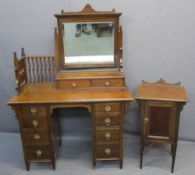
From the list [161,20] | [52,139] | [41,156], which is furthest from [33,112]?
[161,20]

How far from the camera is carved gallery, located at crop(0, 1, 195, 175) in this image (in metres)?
2.04

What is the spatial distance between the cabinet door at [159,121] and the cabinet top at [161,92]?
0.17 ft

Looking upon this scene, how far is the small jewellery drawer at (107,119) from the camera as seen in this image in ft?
6.73

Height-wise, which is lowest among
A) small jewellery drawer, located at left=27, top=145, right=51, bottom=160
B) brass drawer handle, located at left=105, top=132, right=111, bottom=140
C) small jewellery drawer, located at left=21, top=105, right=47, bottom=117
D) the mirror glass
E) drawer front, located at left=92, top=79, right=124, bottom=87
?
small jewellery drawer, located at left=27, top=145, right=51, bottom=160

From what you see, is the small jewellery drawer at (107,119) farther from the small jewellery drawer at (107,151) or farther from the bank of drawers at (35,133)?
the bank of drawers at (35,133)

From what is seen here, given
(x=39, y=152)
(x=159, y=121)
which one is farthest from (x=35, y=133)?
(x=159, y=121)

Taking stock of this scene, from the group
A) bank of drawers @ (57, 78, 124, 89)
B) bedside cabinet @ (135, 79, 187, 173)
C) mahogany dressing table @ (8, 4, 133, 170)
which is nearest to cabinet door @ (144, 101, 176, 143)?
bedside cabinet @ (135, 79, 187, 173)

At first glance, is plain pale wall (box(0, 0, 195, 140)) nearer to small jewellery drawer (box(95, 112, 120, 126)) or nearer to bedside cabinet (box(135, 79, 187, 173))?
bedside cabinet (box(135, 79, 187, 173))

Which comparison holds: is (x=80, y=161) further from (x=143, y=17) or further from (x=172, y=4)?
(x=172, y=4)

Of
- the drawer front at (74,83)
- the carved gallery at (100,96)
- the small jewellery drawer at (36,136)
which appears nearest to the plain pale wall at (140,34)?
the carved gallery at (100,96)

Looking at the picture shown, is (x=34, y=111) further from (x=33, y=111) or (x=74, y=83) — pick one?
(x=74, y=83)

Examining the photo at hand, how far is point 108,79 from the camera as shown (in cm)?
216

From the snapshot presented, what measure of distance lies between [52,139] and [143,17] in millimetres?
1405

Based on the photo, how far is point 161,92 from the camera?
2.13 meters
